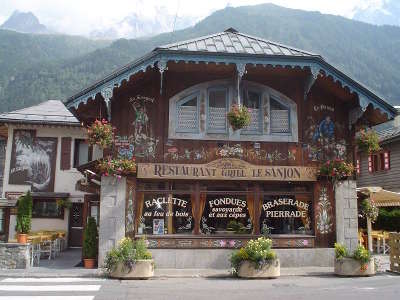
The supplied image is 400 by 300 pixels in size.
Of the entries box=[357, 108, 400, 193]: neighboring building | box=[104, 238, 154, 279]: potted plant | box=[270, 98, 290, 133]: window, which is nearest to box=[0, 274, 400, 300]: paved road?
box=[104, 238, 154, 279]: potted plant

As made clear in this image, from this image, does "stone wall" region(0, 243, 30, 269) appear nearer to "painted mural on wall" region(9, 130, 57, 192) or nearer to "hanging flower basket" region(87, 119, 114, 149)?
"hanging flower basket" region(87, 119, 114, 149)

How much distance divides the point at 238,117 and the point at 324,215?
456cm

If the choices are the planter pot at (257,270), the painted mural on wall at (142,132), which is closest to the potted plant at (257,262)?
the planter pot at (257,270)

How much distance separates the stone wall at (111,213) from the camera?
15070 millimetres

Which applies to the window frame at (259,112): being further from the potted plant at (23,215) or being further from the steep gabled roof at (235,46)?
the potted plant at (23,215)

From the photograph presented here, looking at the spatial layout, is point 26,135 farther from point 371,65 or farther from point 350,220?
point 371,65

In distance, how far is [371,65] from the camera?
289 ft

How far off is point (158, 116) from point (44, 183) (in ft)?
34.8

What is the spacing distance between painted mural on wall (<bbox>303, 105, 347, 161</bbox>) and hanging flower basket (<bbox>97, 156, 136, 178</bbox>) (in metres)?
5.90

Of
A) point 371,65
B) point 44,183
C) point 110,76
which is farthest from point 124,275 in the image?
Answer: point 371,65

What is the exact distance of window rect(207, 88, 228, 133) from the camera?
16.2 m

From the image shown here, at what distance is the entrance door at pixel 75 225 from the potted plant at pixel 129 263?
11.4 m

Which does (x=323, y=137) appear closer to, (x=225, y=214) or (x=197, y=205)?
(x=225, y=214)

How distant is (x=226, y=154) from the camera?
52.2 ft
